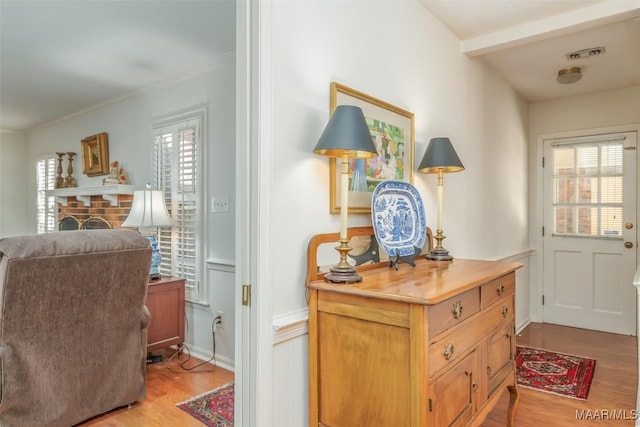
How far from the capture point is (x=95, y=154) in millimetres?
4414

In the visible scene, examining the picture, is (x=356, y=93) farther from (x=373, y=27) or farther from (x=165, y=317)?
Answer: (x=165, y=317)

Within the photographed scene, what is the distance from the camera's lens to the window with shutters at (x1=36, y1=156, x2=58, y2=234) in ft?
16.5

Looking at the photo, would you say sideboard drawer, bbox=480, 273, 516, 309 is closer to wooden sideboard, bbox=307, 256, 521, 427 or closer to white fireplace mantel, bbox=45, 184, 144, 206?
wooden sideboard, bbox=307, 256, 521, 427

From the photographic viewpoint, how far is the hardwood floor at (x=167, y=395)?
2232 millimetres

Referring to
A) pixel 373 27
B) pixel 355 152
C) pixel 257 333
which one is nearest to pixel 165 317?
pixel 257 333

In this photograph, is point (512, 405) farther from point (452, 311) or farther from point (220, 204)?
point (220, 204)

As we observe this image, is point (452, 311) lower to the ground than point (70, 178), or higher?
lower

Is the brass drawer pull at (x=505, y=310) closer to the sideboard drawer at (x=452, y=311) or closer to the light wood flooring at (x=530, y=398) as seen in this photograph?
the sideboard drawer at (x=452, y=311)

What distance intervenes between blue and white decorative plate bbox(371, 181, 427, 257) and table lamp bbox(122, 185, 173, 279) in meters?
2.04

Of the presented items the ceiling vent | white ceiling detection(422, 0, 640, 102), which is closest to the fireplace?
white ceiling detection(422, 0, 640, 102)

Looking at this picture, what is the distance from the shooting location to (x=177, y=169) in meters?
3.37

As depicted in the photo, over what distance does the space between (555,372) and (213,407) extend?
244 cm

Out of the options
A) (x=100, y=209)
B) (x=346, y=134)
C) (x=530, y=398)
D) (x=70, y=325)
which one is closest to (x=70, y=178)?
(x=100, y=209)

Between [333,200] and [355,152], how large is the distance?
8.5 inches
